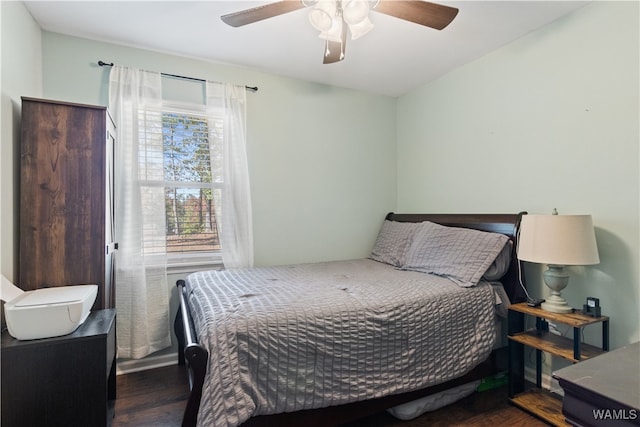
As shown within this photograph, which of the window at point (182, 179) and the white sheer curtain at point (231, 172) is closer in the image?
the window at point (182, 179)

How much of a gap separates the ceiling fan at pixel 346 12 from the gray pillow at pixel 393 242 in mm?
1736

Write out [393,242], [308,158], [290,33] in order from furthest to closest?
[308,158] < [393,242] < [290,33]

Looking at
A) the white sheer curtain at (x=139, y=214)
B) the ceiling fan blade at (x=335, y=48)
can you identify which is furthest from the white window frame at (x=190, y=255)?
the ceiling fan blade at (x=335, y=48)

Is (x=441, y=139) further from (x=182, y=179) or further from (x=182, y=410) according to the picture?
(x=182, y=410)

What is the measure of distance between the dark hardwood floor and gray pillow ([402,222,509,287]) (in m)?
0.76

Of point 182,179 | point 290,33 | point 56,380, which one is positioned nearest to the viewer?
point 56,380

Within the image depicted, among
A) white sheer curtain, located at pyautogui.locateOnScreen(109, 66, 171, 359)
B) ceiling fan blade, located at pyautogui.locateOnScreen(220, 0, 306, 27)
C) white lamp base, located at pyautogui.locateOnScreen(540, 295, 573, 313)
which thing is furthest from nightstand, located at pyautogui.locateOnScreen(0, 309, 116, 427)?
white lamp base, located at pyautogui.locateOnScreen(540, 295, 573, 313)

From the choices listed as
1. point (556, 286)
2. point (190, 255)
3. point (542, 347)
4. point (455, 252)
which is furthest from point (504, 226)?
point (190, 255)

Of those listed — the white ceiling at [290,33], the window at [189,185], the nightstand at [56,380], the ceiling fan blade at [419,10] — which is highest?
the white ceiling at [290,33]

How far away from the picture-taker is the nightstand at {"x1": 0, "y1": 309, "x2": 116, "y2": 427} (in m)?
1.40

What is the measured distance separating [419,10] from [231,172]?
1.82m

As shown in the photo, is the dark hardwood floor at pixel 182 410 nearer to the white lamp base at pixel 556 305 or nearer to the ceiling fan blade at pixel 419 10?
the white lamp base at pixel 556 305

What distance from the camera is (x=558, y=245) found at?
1.82 m

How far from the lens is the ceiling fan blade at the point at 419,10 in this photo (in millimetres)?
1604
